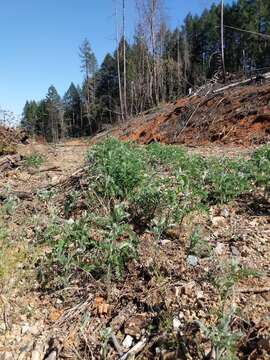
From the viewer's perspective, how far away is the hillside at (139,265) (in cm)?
204

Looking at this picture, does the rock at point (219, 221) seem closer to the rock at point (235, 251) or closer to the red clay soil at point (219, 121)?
the rock at point (235, 251)

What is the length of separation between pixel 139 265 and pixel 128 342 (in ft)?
2.07

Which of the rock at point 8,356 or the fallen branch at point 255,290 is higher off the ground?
the fallen branch at point 255,290

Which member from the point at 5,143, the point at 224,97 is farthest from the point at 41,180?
the point at 224,97

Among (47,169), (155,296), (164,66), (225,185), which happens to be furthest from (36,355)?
(164,66)

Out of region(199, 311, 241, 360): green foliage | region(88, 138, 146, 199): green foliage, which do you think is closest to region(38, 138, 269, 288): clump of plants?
region(88, 138, 146, 199): green foliage

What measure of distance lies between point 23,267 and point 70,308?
0.69 m

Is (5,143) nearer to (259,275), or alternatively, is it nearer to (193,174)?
(193,174)

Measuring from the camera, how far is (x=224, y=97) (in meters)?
9.86

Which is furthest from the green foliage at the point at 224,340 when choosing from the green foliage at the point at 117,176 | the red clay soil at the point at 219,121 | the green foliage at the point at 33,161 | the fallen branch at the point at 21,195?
the red clay soil at the point at 219,121

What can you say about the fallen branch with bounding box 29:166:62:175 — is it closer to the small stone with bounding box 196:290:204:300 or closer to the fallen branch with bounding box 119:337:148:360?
the small stone with bounding box 196:290:204:300

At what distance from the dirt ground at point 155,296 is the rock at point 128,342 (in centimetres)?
2

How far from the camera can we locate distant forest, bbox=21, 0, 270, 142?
3397 centimetres

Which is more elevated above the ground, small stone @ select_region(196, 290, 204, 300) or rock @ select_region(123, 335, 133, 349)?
small stone @ select_region(196, 290, 204, 300)
